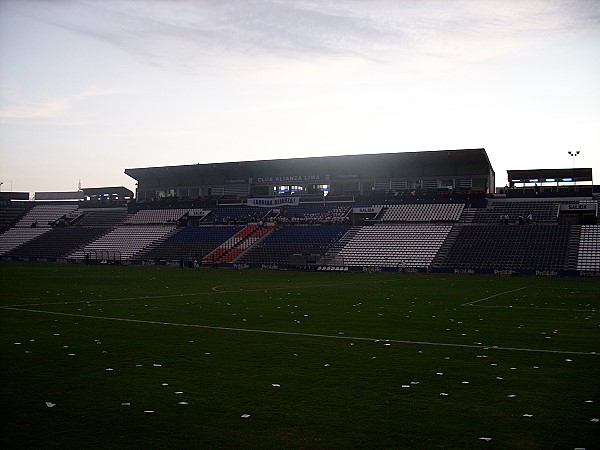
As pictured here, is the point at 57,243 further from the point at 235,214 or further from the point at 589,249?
the point at 589,249

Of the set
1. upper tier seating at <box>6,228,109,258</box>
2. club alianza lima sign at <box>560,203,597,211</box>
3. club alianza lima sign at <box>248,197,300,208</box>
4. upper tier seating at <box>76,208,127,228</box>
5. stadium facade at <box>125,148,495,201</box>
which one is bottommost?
upper tier seating at <box>6,228,109,258</box>

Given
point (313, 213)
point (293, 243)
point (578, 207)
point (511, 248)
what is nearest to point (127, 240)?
point (313, 213)

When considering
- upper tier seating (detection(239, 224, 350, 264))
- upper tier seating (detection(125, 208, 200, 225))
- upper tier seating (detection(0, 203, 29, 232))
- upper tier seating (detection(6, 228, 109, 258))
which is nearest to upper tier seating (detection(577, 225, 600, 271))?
upper tier seating (detection(239, 224, 350, 264))

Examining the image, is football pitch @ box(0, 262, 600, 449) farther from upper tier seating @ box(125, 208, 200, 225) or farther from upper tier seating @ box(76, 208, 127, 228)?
upper tier seating @ box(76, 208, 127, 228)

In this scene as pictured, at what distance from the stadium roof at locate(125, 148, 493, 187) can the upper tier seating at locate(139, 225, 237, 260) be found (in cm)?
1294

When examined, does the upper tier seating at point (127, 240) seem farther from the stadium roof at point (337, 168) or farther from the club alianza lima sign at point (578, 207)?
the club alianza lima sign at point (578, 207)

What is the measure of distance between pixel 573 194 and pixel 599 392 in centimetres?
6525

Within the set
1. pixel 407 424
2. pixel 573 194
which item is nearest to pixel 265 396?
pixel 407 424

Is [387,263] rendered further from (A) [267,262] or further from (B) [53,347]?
(B) [53,347]

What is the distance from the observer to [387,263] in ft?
211

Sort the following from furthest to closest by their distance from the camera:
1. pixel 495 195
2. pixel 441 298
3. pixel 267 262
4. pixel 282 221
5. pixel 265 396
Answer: pixel 282 221, pixel 495 195, pixel 267 262, pixel 441 298, pixel 265 396

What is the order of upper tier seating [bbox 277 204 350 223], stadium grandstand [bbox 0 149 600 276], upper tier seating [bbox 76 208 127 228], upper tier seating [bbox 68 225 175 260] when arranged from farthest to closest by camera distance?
1. upper tier seating [bbox 76 208 127 228]
2. upper tier seating [bbox 68 225 175 260]
3. upper tier seating [bbox 277 204 350 223]
4. stadium grandstand [bbox 0 149 600 276]

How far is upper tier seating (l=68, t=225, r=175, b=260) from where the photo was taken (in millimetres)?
82375

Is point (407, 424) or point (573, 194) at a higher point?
point (573, 194)
